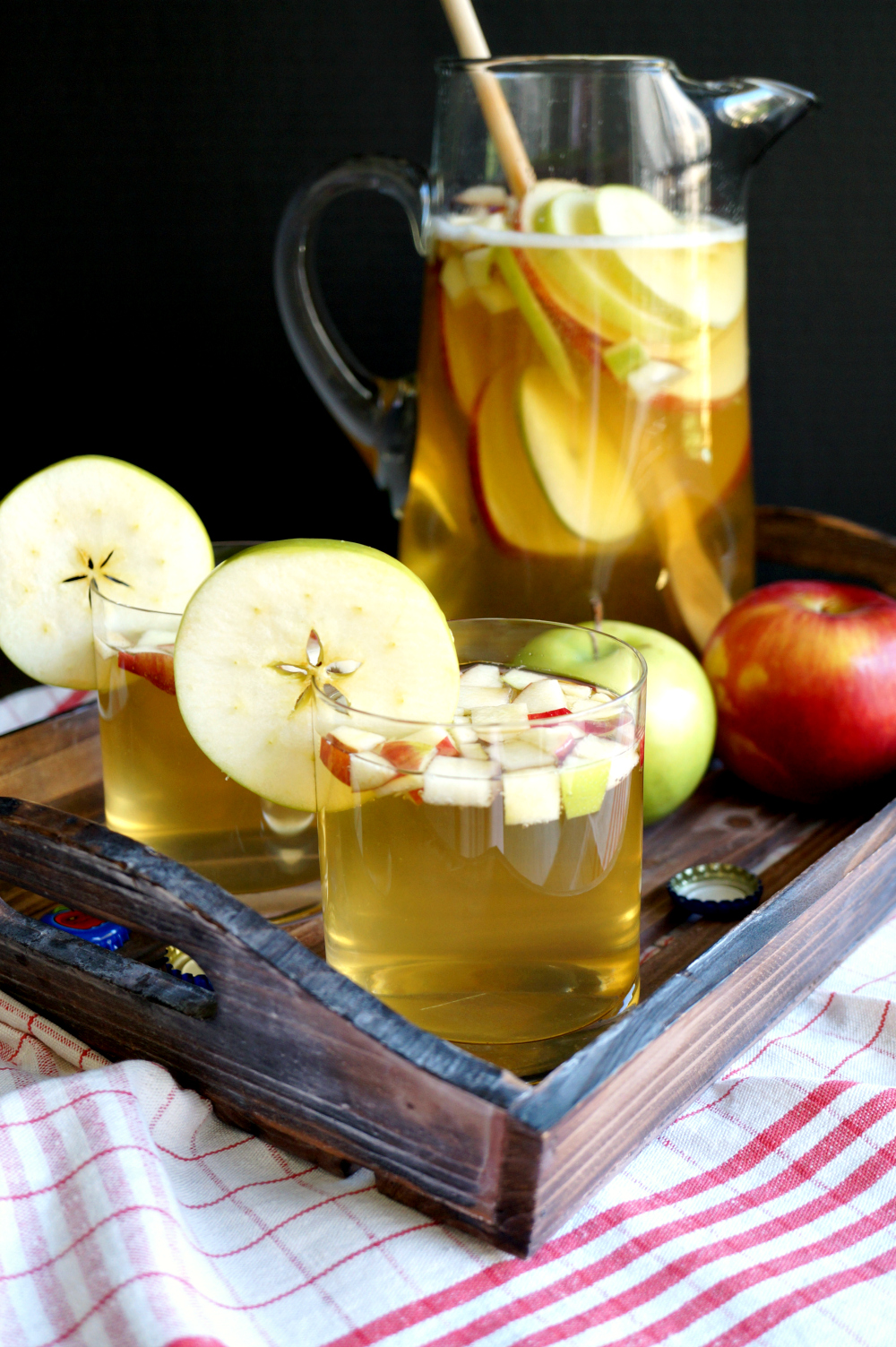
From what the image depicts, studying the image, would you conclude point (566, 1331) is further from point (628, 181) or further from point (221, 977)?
point (628, 181)

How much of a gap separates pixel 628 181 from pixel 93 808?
0.46 metres

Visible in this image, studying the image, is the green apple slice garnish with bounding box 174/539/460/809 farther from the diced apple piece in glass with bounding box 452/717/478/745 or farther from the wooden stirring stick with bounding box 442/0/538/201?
the wooden stirring stick with bounding box 442/0/538/201

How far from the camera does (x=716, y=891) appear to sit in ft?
2.13

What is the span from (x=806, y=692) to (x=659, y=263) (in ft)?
0.83

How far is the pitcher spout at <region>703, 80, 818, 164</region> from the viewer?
0.74 m

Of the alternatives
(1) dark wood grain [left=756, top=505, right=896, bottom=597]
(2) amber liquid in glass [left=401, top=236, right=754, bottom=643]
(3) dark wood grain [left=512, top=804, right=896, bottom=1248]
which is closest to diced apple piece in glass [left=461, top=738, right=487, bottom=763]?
(3) dark wood grain [left=512, top=804, right=896, bottom=1248]

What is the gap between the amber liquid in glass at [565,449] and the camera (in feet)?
2.41

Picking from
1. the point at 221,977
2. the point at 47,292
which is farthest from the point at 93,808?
the point at 47,292

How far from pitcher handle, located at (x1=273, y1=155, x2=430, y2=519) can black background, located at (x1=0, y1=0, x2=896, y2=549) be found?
0.26 metres

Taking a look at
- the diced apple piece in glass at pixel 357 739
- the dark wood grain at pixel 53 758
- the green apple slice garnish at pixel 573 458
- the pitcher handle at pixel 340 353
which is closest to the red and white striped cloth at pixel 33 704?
the dark wood grain at pixel 53 758

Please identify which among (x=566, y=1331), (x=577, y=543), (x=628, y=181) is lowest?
(x=566, y=1331)

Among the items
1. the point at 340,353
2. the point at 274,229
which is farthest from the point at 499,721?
the point at 274,229

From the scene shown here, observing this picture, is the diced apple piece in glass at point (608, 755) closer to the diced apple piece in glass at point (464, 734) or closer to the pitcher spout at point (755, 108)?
the diced apple piece in glass at point (464, 734)

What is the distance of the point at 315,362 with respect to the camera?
84 cm
